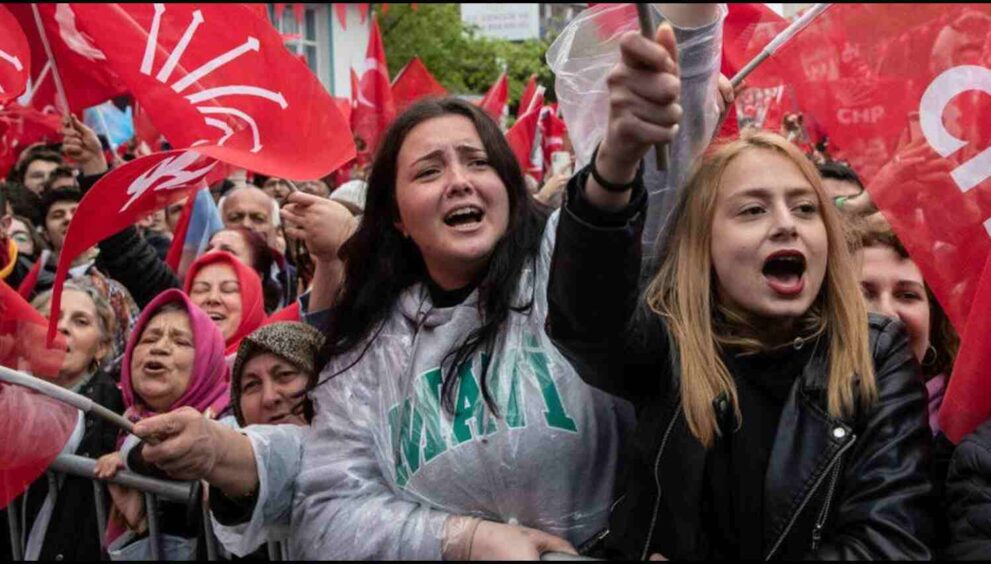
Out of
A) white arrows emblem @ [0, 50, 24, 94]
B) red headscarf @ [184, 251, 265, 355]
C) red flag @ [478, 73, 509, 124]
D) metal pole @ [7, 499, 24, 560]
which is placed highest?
red flag @ [478, 73, 509, 124]

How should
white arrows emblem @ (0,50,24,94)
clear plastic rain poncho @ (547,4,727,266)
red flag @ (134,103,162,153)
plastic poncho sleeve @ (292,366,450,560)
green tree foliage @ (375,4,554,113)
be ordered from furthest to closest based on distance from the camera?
green tree foliage @ (375,4,554,113) → red flag @ (134,103,162,153) → white arrows emblem @ (0,50,24,94) → plastic poncho sleeve @ (292,366,450,560) → clear plastic rain poncho @ (547,4,727,266)

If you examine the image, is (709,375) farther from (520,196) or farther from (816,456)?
(520,196)

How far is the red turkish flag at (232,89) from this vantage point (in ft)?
10.6

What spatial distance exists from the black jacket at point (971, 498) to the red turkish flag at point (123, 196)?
193 cm

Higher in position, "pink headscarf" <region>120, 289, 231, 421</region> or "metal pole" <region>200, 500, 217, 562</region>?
"pink headscarf" <region>120, 289, 231, 421</region>

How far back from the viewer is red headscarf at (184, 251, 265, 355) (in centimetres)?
411

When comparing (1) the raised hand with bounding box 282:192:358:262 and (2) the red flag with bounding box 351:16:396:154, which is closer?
(1) the raised hand with bounding box 282:192:358:262

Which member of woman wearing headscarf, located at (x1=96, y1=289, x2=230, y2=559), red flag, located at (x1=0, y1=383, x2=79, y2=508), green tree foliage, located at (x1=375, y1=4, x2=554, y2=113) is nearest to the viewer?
red flag, located at (x1=0, y1=383, x2=79, y2=508)

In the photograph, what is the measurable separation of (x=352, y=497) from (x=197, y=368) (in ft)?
4.32

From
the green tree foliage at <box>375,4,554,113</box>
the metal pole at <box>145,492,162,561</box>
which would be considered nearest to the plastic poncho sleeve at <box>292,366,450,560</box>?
the metal pole at <box>145,492,162,561</box>

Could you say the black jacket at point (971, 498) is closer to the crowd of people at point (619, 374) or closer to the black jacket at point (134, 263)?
the crowd of people at point (619, 374)

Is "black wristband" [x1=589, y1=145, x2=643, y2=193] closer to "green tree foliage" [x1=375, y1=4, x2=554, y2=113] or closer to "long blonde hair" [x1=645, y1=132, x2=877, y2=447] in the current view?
"long blonde hair" [x1=645, y1=132, x2=877, y2=447]

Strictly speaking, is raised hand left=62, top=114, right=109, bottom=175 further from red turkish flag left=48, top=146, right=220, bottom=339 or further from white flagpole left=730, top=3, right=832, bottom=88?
white flagpole left=730, top=3, right=832, bottom=88

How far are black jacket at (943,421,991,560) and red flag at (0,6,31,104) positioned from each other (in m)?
2.40
